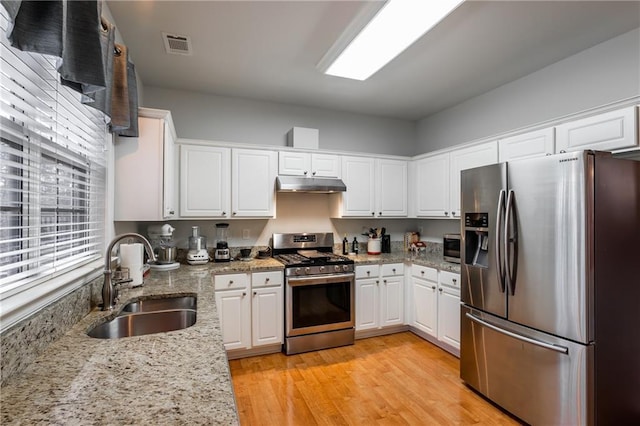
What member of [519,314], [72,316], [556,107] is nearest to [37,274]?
[72,316]

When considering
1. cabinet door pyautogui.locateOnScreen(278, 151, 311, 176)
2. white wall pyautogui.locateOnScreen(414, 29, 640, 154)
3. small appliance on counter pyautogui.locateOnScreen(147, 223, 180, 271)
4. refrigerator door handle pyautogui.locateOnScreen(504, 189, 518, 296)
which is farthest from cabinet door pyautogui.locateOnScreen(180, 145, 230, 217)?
white wall pyautogui.locateOnScreen(414, 29, 640, 154)

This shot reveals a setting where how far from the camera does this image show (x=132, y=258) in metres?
2.11

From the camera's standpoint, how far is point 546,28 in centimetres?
229

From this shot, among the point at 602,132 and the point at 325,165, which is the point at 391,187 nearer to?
the point at 325,165

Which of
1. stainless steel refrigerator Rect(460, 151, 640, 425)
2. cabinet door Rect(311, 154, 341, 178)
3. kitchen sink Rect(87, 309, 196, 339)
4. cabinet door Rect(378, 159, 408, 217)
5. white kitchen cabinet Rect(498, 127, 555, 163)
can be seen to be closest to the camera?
kitchen sink Rect(87, 309, 196, 339)

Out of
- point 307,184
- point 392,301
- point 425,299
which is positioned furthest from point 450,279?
point 307,184

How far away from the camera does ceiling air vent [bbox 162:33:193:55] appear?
7.83ft

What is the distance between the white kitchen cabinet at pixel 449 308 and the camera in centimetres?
299

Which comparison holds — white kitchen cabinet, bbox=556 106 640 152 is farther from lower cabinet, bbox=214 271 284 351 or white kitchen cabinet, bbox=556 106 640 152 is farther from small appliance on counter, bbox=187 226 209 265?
small appliance on counter, bbox=187 226 209 265

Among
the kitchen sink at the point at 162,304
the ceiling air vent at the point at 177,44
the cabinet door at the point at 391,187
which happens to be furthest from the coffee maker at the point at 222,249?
the cabinet door at the point at 391,187

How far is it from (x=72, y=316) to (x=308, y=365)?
79.6 inches

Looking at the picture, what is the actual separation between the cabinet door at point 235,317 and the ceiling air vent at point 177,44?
2066 millimetres

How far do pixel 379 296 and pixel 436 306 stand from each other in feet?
1.97

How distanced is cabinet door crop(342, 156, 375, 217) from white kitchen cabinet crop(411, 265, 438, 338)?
0.89 meters
